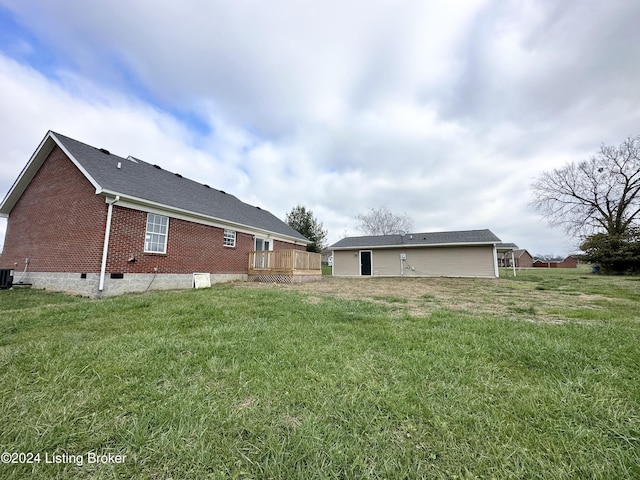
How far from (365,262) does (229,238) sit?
12.3 metres

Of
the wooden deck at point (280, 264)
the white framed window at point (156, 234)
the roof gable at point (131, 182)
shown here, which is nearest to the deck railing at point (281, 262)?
the wooden deck at point (280, 264)

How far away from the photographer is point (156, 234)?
959cm

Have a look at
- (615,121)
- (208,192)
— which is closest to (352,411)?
(208,192)

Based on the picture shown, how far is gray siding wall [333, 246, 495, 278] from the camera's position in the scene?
1827 cm

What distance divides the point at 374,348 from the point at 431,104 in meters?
11.5

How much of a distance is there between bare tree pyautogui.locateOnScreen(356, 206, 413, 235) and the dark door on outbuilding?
15665mm

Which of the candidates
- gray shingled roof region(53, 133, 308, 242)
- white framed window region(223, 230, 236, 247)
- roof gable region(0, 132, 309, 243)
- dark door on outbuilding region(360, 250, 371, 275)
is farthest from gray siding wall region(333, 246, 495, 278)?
white framed window region(223, 230, 236, 247)

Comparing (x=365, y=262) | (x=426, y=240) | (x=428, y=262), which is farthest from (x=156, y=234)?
(x=426, y=240)

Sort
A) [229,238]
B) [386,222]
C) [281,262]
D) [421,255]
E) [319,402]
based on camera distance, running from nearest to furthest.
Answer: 1. [319,402]
2. [229,238]
3. [281,262]
4. [421,255]
5. [386,222]

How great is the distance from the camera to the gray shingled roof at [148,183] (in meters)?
8.84

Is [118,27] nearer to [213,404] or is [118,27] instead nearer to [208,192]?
[208,192]

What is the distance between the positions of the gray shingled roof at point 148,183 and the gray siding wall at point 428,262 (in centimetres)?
974

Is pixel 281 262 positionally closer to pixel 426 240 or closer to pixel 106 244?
pixel 106 244

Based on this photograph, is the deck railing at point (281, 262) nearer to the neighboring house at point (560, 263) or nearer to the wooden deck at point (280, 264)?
the wooden deck at point (280, 264)
